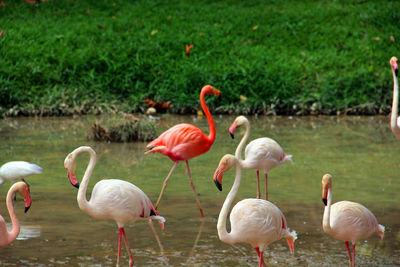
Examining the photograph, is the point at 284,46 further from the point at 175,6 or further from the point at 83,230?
the point at 83,230

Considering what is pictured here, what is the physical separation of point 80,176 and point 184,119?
15.7ft

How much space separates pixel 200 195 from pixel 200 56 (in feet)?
25.9

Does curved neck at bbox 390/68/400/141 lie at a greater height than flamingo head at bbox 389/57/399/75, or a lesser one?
lesser

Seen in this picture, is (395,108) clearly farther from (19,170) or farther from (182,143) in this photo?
(19,170)

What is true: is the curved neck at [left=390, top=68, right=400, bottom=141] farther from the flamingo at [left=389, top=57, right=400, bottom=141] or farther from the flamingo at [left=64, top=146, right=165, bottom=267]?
the flamingo at [left=64, top=146, right=165, bottom=267]

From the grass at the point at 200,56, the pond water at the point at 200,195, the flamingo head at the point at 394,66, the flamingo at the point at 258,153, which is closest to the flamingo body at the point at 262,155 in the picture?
the flamingo at the point at 258,153

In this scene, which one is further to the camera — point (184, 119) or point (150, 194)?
point (184, 119)

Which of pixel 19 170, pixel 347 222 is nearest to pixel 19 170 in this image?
pixel 19 170

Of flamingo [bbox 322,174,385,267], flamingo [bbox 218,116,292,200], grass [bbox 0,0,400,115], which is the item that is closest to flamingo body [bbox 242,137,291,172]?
flamingo [bbox 218,116,292,200]

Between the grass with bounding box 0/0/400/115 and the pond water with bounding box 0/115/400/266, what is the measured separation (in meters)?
1.38

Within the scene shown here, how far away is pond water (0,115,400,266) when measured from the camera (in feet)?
16.5

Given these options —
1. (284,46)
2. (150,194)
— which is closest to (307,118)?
(284,46)

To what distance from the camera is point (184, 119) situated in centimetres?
1227

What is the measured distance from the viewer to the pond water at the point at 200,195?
5.04 metres
